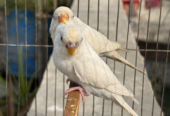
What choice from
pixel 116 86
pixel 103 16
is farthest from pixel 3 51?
pixel 116 86

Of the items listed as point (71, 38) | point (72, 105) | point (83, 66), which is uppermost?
point (71, 38)

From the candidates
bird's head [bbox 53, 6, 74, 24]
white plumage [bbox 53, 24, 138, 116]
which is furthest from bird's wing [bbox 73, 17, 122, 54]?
white plumage [bbox 53, 24, 138, 116]

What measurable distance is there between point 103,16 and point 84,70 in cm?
206

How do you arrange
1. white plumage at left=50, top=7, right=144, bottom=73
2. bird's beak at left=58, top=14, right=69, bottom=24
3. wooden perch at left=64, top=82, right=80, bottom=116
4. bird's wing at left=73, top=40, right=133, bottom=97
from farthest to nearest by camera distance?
1. white plumage at left=50, top=7, right=144, bottom=73
2. bird's beak at left=58, top=14, right=69, bottom=24
3. bird's wing at left=73, top=40, right=133, bottom=97
4. wooden perch at left=64, top=82, right=80, bottom=116

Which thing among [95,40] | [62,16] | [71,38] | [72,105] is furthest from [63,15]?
[72,105]

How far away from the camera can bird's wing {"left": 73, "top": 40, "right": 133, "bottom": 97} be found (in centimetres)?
138

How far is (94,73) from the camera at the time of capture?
1.43 metres

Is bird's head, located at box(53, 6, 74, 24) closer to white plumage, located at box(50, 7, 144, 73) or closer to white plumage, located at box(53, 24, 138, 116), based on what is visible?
white plumage, located at box(50, 7, 144, 73)

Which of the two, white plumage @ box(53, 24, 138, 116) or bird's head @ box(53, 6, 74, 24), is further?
bird's head @ box(53, 6, 74, 24)

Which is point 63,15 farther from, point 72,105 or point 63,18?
point 72,105

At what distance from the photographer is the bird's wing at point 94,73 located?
1376 millimetres

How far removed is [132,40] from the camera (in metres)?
2.86

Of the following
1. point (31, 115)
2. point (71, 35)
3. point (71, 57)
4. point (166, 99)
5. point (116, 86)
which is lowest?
point (166, 99)

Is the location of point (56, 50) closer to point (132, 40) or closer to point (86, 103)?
point (86, 103)
